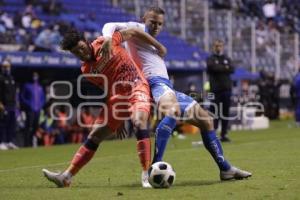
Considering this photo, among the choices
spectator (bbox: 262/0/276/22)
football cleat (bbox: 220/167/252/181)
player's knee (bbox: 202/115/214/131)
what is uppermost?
player's knee (bbox: 202/115/214/131)

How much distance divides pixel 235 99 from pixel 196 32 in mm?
5476

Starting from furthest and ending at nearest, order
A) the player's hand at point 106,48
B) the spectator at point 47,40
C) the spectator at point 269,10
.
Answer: the spectator at point 269,10, the spectator at point 47,40, the player's hand at point 106,48

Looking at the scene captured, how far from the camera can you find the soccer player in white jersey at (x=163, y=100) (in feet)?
28.5

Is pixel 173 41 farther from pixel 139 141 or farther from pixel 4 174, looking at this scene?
pixel 139 141

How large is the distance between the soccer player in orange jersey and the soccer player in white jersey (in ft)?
0.57

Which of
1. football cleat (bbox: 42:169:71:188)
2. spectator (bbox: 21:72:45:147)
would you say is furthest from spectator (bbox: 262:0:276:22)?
football cleat (bbox: 42:169:71:188)

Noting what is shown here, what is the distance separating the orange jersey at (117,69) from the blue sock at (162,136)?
0.54 metres

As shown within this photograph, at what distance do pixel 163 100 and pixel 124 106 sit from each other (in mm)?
460

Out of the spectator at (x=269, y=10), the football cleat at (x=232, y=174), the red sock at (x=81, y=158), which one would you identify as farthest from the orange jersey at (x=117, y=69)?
the spectator at (x=269, y=10)

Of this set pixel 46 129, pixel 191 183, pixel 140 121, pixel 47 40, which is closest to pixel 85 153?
pixel 140 121

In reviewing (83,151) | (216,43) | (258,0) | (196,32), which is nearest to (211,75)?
(216,43)

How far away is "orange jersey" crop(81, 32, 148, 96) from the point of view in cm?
871

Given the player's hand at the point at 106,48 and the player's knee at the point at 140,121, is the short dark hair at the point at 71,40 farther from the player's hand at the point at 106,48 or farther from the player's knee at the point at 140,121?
the player's knee at the point at 140,121

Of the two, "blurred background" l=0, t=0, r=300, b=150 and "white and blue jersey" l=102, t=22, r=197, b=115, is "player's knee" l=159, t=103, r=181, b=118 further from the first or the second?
"blurred background" l=0, t=0, r=300, b=150
